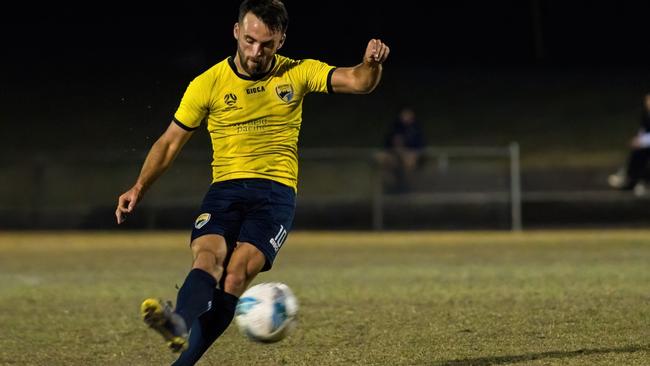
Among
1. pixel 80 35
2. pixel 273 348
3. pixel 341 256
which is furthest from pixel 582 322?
pixel 80 35

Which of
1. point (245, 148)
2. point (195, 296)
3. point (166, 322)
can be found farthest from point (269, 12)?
point (166, 322)

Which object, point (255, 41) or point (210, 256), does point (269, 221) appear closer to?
point (210, 256)

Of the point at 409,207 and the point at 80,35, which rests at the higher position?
the point at 80,35

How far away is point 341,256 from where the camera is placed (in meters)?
15.8

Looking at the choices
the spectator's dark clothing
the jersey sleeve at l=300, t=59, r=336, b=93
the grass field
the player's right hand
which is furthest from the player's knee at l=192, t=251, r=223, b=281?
Result: the spectator's dark clothing

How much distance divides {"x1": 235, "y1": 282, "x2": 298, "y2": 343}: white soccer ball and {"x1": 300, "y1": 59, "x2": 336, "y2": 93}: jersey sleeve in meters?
1.16

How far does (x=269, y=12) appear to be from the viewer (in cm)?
597

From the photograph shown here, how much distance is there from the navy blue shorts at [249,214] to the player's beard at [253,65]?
1.89 feet

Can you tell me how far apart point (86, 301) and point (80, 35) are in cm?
2979

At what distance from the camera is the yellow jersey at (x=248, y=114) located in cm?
621

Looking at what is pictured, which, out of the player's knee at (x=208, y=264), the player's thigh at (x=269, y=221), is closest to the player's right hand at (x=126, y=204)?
the player's knee at (x=208, y=264)

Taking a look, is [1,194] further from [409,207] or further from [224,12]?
[224,12]

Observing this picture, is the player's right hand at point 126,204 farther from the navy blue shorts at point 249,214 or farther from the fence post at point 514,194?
the fence post at point 514,194

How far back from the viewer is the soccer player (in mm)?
5867
